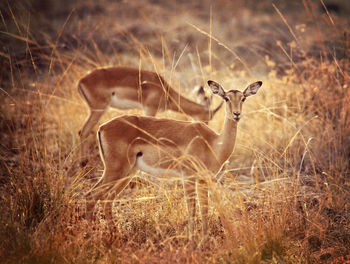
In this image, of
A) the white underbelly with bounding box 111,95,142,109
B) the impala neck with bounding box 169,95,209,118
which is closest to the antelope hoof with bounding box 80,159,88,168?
the white underbelly with bounding box 111,95,142,109

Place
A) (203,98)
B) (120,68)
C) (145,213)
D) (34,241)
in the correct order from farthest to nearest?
1. (203,98)
2. (120,68)
3. (145,213)
4. (34,241)

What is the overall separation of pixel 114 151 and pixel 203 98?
386 cm

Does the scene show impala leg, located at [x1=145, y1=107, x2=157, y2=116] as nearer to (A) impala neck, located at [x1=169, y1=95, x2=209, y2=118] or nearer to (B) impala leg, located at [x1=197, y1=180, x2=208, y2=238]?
(A) impala neck, located at [x1=169, y1=95, x2=209, y2=118]

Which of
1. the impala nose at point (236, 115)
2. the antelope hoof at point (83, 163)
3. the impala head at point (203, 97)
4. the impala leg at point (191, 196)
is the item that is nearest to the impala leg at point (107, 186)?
the impala leg at point (191, 196)

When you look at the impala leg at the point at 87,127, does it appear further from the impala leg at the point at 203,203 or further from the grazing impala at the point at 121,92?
the impala leg at the point at 203,203

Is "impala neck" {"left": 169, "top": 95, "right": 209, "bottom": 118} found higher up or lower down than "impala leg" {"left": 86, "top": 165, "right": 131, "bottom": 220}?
higher up

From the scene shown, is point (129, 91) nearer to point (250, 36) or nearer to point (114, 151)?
point (114, 151)

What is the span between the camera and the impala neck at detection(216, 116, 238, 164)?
4449 millimetres

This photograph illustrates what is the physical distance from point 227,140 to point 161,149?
Result: 739mm

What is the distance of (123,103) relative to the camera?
7.52m

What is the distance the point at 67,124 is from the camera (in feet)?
24.8

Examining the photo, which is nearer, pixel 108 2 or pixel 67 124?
pixel 67 124

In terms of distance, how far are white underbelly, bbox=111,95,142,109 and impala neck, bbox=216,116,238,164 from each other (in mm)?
3300

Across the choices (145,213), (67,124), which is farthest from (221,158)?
(67,124)
